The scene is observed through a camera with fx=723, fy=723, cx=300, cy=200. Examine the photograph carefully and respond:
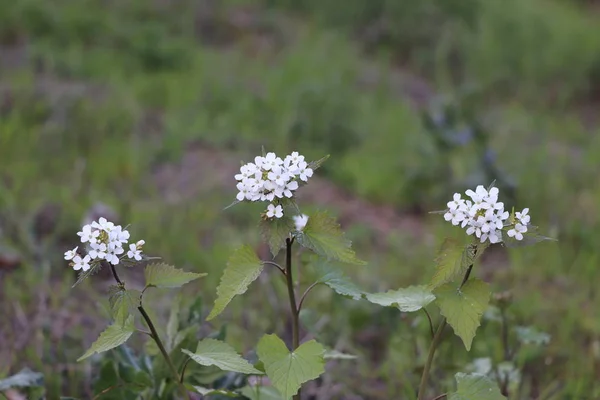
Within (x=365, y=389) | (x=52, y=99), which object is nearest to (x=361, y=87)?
(x=52, y=99)

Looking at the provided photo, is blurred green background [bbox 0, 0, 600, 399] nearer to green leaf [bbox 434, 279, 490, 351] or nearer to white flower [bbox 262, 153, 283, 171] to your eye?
green leaf [bbox 434, 279, 490, 351]

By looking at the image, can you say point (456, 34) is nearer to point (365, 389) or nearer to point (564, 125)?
point (564, 125)

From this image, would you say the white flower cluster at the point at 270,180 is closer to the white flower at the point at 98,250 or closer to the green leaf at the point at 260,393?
the white flower at the point at 98,250

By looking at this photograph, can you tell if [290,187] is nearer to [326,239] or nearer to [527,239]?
[326,239]

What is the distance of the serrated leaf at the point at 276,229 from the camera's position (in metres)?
1.30

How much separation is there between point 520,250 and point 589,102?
123 inches

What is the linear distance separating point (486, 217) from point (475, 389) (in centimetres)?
33

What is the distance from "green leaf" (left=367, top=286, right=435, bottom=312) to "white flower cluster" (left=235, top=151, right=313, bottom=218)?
0.30m

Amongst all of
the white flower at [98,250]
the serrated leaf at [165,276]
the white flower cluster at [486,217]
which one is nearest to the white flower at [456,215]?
the white flower cluster at [486,217]

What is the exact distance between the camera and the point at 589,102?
557 cm

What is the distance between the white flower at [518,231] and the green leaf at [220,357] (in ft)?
1.75

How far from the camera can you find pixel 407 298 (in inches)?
57.4

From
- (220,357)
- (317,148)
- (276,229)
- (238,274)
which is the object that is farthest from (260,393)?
(317,148)

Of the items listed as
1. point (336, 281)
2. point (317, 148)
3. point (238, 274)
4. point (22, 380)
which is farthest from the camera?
point (317, 148)
